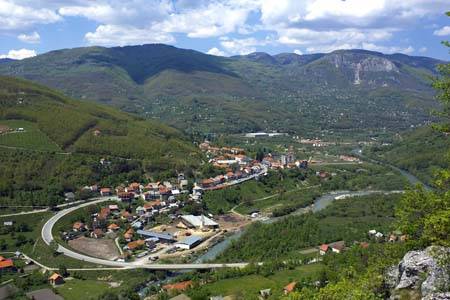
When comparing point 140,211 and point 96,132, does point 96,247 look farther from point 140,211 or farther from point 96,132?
point 96,132

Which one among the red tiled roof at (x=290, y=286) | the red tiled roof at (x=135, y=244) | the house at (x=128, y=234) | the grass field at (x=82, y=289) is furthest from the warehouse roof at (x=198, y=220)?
the red tiled roof at (x=290, y=286)

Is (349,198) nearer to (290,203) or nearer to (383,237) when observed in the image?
(290,203)

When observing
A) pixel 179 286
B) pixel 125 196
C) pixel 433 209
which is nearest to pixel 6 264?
pixel 179 286

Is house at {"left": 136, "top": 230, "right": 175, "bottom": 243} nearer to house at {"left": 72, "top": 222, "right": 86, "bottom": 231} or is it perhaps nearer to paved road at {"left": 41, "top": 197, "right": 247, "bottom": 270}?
house at {"left": 72, "top": 222, "right": 86, "bottom": 231}

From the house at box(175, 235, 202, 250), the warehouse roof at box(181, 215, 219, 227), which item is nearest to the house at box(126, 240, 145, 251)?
the house at box(175, 235, 202, 250)

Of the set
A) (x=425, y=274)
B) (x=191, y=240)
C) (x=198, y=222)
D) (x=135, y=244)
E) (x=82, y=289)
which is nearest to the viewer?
(x=425, y=274)

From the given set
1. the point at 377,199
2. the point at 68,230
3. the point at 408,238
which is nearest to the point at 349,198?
the point at 377,199

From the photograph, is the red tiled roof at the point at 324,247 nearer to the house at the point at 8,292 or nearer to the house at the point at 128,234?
the house at the point at 128,234
